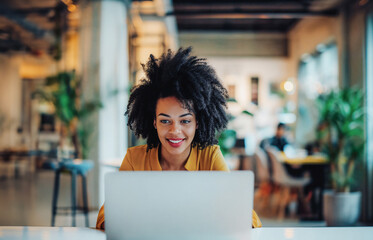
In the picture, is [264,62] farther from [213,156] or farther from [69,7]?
[213,156]

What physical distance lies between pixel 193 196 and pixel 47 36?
653 centimetres

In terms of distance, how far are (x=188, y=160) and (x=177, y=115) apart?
0.29 meters

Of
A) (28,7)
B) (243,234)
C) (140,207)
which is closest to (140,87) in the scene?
(140,207)

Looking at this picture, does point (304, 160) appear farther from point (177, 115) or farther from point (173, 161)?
point (177, 115)

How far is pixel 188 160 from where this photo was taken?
174 cm

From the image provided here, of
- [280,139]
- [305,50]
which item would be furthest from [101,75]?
[305,50]

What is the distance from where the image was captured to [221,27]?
32.5 ft

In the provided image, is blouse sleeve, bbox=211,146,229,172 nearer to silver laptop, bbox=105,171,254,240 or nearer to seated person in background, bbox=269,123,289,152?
silver laptop, bbox=105,171,254,240

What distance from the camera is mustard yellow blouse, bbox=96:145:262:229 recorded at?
68.1 inches

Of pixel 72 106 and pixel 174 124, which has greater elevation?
pixel 72 106

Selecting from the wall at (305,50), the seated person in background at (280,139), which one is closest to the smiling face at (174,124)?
the seated person in background at (280,139)

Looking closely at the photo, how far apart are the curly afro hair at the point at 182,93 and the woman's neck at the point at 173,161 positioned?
0.30ft

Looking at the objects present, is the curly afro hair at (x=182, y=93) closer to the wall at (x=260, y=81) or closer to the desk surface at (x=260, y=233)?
the desk surface at (x=260, y=233)

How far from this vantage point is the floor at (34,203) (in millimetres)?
4605
